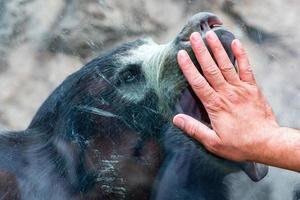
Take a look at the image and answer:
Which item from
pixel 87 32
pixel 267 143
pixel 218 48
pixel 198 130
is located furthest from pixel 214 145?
pixel 87 32

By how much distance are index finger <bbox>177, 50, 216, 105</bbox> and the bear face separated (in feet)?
1.29

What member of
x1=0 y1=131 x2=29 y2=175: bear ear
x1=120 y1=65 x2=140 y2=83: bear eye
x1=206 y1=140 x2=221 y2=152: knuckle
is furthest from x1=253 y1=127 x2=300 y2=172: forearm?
x1=0 y1=131 x2=29 y2=175: bear ear

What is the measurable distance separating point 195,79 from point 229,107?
166 millimetres

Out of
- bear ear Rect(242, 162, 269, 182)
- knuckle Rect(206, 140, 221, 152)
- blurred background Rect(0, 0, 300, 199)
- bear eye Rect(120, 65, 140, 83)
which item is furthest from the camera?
blurred background Rect(0, 0, 300, 199)

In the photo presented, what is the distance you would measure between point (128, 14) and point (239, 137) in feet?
7.99

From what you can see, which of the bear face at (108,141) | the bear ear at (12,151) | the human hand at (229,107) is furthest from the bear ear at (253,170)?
the bear ear at (12,151)

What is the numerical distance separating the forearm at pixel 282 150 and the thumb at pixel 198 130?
6.4 inches

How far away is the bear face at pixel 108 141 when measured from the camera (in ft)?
9.77

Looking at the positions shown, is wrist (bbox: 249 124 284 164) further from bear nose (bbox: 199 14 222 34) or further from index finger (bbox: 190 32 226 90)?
bear nose (bbox: 199 14 222 34)

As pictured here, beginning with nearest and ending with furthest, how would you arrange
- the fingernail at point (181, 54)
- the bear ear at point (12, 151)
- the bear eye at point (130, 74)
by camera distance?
the fingernail at point (181, 54) → the bear ear at point (12, 151) → the bear eye at point (130, 74)

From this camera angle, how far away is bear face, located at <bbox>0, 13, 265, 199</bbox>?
2977 millimetres

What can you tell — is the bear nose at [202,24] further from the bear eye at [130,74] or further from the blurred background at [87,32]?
the blurred background at [87,32]

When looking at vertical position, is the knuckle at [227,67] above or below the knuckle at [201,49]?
below

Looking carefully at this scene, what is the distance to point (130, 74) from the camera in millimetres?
3088
